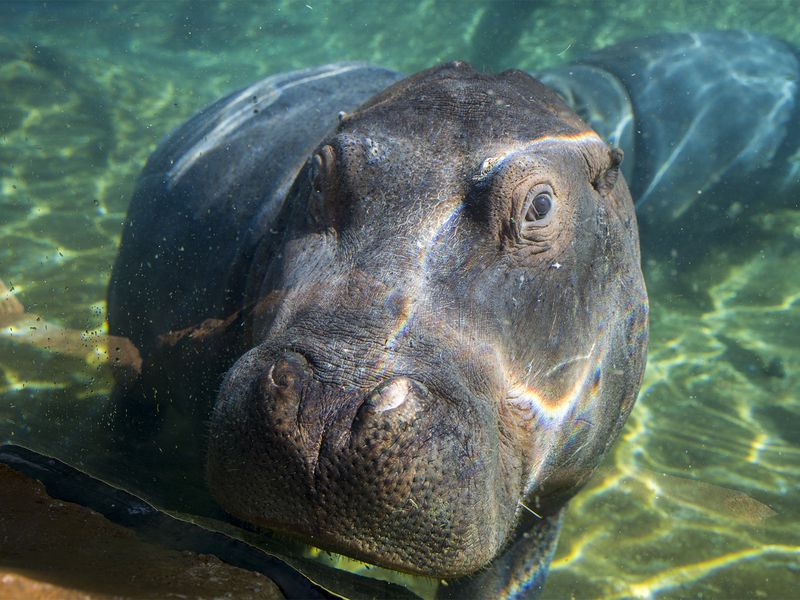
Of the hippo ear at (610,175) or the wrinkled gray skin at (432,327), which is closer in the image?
the wrinkled gray skin at (432,327)

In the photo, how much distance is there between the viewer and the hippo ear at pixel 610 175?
3781 mm

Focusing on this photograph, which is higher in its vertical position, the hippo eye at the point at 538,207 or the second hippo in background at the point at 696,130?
the hippo eye at the point at 538,207

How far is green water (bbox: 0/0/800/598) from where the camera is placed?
4.38m

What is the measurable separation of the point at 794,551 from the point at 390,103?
154 inches

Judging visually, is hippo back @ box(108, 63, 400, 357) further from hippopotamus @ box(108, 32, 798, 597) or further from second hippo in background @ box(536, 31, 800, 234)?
second hippo in background @ box(536, 31, 800, 234)

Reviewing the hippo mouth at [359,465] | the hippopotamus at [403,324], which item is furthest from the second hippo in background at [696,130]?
the hippo mouth at [359,465]

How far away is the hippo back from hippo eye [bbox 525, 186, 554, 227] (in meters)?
1.92

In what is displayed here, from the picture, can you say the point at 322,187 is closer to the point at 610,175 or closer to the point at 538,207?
the point at 538,207

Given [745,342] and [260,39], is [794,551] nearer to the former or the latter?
[745,342]

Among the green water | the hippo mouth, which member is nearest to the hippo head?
the hippo mouth

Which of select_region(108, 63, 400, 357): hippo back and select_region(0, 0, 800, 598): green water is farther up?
select_region(108, 63, 400, 357): hippo back

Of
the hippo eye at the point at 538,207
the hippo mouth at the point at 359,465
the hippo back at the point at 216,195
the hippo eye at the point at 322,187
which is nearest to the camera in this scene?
the hippo mouth at the point at 359,465

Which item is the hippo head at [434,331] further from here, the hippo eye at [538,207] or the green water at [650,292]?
the green water at [650,292]

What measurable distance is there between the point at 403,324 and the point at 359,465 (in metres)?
0.62
